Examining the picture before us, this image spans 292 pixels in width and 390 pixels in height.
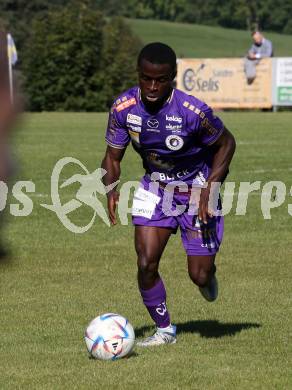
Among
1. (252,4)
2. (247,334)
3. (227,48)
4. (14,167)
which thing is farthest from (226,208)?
(252,4)

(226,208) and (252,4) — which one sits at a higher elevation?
(226,208)

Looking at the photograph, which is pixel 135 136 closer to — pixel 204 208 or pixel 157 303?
pixel 204 208

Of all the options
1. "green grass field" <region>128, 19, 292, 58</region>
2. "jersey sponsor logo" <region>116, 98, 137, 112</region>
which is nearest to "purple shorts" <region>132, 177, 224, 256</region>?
"jersey sponsor logo" <region>116, 98, 137, 112</region>

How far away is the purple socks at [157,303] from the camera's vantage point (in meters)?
7.12

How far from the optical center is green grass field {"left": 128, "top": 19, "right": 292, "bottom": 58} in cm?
9700

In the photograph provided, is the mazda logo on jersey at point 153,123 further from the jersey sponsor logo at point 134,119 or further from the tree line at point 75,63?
the tree line at point 75,63

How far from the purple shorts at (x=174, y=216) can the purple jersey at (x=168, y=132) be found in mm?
114

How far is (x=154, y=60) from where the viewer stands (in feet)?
21.4

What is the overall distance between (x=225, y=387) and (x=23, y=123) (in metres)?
4.01

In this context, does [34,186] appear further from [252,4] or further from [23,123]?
[252,4]

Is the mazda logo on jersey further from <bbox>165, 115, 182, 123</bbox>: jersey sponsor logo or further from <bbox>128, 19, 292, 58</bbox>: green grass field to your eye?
<bbox>128, 19, 292, 58</bbox>: green grass field

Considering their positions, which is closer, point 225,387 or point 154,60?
point 225,387

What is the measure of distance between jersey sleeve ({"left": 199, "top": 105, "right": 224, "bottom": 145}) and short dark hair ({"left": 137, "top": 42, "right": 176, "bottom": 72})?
42 cm

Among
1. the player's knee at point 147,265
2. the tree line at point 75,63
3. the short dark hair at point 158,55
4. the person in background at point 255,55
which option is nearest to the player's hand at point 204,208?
the player's knee at point 147,265
